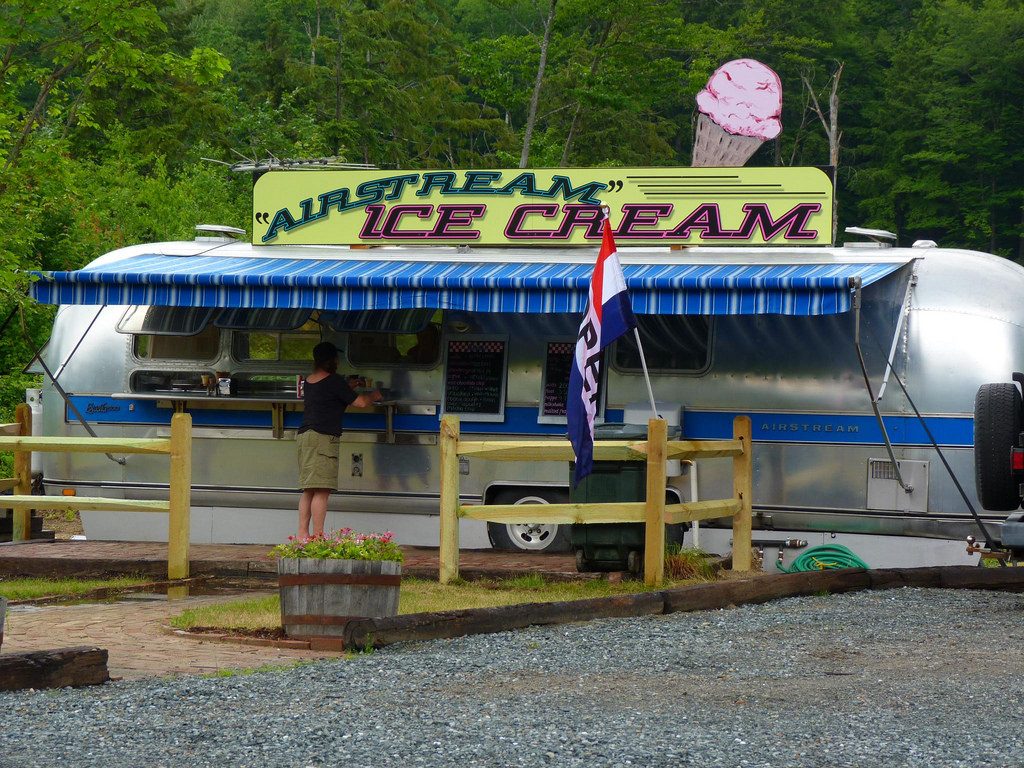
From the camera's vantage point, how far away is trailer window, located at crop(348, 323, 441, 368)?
1255 centimetres

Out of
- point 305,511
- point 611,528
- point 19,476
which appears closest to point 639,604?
point 611,528

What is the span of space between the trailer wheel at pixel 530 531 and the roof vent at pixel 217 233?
3479mm

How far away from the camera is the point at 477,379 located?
12406mm

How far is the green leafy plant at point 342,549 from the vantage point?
7.73m

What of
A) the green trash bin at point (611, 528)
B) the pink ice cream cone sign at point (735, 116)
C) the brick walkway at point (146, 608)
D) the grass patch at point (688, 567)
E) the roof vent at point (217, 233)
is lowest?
the brick walkway at point (146, 608)

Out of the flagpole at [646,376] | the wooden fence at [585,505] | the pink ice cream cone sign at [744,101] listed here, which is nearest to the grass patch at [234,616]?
the wooden fence at [585,505]

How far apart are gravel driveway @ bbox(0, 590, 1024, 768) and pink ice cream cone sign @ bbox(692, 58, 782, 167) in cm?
825

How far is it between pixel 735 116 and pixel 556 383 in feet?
16.3

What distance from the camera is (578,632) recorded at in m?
7.99

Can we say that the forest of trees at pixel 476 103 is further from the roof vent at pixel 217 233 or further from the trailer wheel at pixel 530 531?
the trailer wheel at pixel 530 531

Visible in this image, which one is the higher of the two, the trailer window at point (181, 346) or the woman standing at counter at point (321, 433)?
the trailer window at point (181, 346)

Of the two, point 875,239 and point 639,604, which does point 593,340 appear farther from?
point 875,239

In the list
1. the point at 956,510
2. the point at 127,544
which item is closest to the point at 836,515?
the point at 956,510

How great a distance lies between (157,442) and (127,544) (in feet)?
8.64
